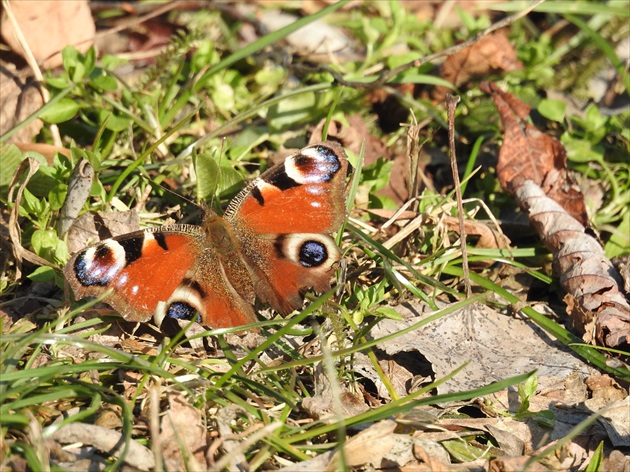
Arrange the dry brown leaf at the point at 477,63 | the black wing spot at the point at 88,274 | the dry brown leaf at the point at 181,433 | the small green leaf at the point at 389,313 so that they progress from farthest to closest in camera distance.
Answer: the dry brown leaf at the point at 477,63 < the small green leaf at the point at 389,313 < the black wing spot at the point at 88,274 < the dry brown leaf at the point at 181,433

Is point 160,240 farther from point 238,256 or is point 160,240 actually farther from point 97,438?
point 97,438

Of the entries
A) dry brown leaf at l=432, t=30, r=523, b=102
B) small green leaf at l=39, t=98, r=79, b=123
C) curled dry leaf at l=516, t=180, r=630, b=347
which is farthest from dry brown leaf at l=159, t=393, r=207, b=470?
dry brown leaf at l=432, t=30, r=523, b=102

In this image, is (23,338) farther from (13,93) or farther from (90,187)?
(13,93)

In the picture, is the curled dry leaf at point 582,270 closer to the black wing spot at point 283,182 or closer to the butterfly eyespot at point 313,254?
the butterfly eyespot at point 313,254

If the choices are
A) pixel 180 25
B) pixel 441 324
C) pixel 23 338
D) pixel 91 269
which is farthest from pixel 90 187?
pixel 180 25

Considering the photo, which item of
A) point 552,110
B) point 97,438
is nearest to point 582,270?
point 552,110

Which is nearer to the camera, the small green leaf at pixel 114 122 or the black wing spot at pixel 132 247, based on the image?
the black wing spot at pixel 132 247

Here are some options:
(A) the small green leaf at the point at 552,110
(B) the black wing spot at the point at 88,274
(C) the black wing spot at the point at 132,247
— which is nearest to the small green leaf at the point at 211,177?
(C) the black wing spot at the point at 132,247
